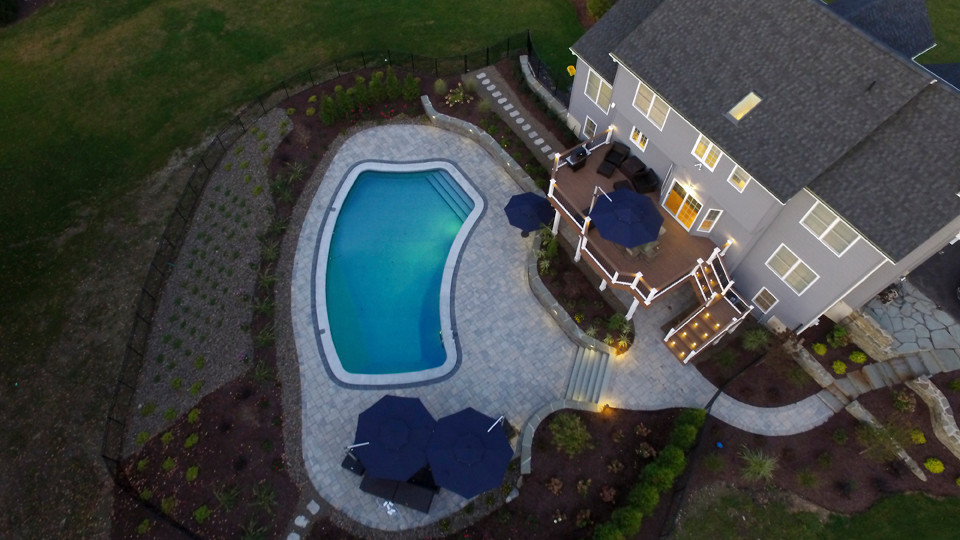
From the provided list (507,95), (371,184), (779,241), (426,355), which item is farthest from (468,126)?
→ (779,241)

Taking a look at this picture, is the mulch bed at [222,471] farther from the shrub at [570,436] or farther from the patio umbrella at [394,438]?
the shrub at [570,436]

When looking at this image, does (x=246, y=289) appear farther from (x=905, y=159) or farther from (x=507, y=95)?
(x=905, y=159)

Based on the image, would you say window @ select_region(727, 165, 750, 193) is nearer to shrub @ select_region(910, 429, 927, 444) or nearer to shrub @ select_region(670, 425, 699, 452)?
shrub @ select_region(670, 425, 699, 452)

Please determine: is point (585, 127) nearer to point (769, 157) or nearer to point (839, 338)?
point (769, 157)

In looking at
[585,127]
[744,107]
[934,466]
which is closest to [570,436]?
[934,466]

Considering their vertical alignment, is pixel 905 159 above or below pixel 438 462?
above
